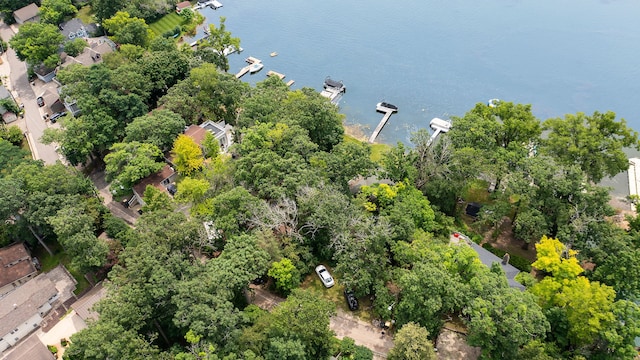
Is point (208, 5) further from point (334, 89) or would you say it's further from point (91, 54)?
point (334, 89)

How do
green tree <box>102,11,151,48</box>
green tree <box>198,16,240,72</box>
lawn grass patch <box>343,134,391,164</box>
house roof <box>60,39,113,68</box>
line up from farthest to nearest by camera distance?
green tree <box>102,11,151,48</box>
house roof <box>60,39,113,68</box>
green tree <box>198,16,240,72</box>
lawn grass patch <box>343,134,391,164</box>

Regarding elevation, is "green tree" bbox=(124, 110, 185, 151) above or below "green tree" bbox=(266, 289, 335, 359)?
above

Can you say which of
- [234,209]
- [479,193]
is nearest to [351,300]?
[234,209]

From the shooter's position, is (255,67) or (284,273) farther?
(255,67)

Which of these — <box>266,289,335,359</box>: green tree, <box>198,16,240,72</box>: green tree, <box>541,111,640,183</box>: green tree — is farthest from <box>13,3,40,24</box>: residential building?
<box>541,111,640,183</box>: green tree

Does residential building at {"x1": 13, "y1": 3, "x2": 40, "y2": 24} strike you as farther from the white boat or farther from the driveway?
the driveway

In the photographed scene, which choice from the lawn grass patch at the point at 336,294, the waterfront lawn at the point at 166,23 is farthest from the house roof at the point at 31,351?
the waterfront lawn at the point at 166,23

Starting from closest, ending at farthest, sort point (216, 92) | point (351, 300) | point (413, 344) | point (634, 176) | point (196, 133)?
1. point (413, 344)
2. point (351, 300)
3. point (634, 176)
4. point (196, 133)
5. point (216, 92)

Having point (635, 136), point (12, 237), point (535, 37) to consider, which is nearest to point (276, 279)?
point (12, 237)
